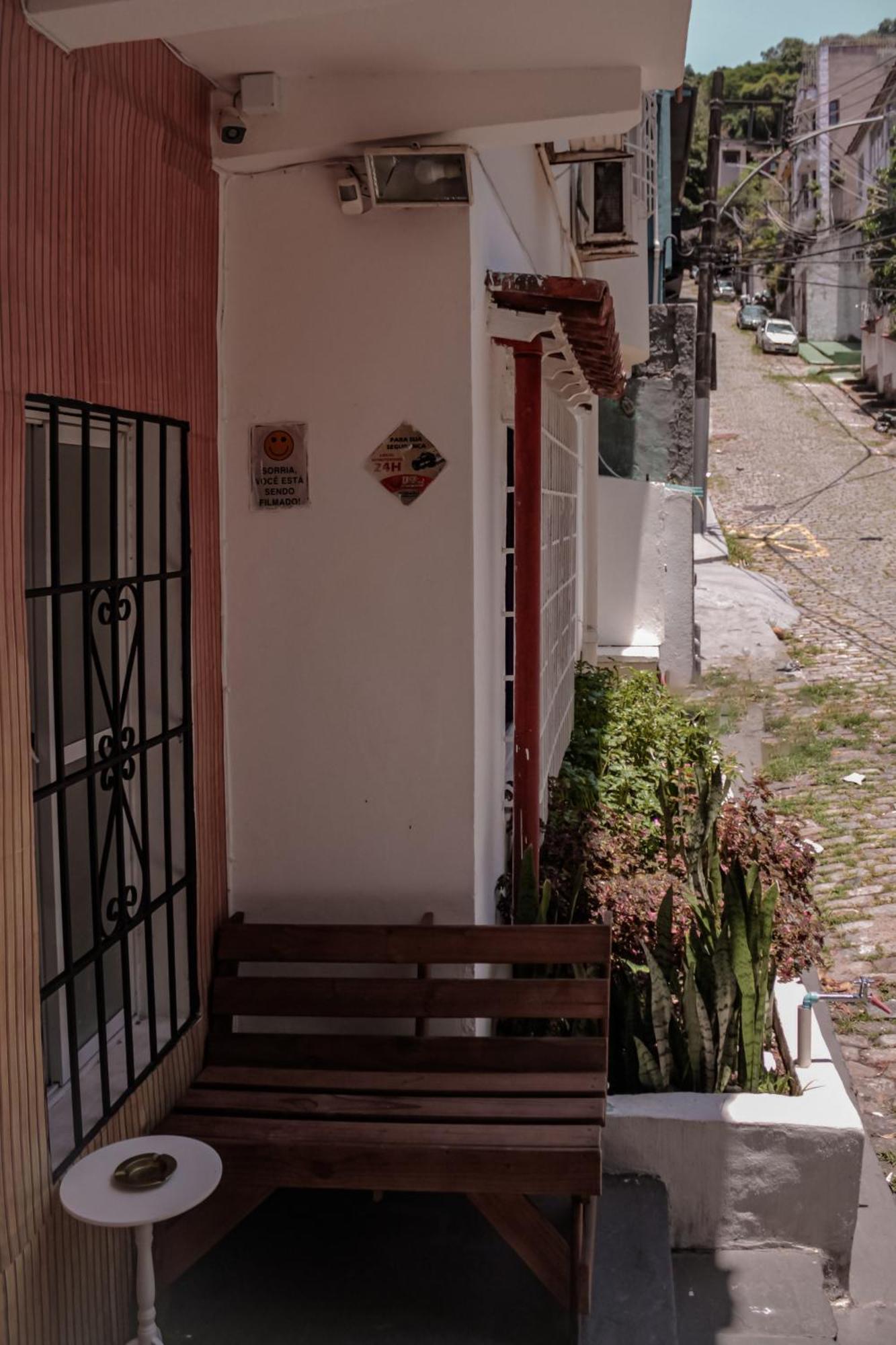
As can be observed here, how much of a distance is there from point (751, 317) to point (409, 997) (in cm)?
4798

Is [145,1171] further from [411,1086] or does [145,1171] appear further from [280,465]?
[280,465]

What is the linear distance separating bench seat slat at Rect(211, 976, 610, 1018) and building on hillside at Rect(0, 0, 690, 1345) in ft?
0.56

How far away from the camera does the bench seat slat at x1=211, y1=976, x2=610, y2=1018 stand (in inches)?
143

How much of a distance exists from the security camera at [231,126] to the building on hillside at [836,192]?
146 feet

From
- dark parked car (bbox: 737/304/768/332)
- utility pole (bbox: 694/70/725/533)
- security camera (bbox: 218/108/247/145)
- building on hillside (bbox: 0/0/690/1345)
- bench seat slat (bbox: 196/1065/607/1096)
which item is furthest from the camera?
dark parked car (bbox: 737/304/768/332)

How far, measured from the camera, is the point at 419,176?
3527 millimetres

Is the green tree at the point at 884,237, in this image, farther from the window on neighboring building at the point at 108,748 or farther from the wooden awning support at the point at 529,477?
the window on neighboring building at the point at 108,748

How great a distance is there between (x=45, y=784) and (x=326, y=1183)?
Result: 123 cm

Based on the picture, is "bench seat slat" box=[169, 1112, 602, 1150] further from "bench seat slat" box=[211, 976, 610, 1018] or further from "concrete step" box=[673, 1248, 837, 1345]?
"concrete step" box=[673, 1248, 837, 1345]

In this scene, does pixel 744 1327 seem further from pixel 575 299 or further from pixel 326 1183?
pixel 575 299

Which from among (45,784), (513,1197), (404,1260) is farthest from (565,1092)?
(45,784)

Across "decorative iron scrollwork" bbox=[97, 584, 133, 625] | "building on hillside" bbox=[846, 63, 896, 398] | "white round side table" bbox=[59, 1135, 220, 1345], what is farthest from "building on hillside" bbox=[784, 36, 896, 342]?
"white round side table" bbox=[59, 1135, 220, 1345]

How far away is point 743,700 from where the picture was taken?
12203 mm

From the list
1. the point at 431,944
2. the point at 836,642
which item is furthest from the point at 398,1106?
the point at 836,642
